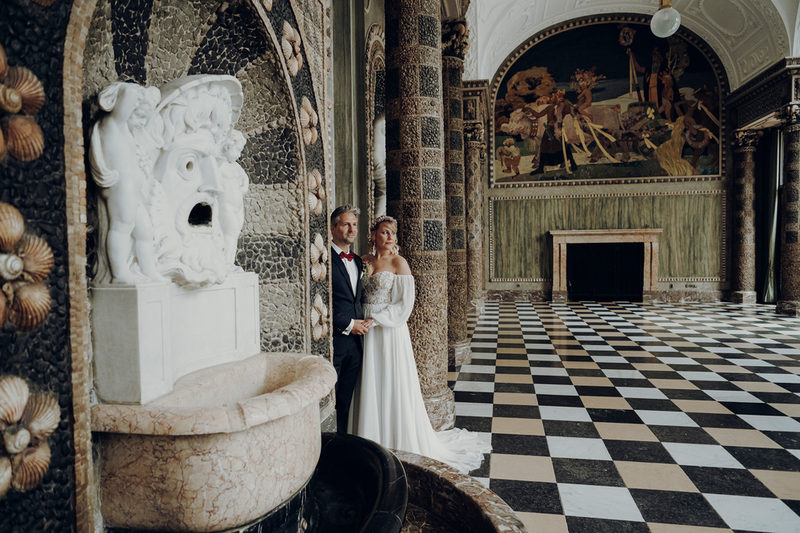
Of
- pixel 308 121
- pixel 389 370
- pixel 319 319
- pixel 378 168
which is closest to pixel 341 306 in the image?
pixel 389 370

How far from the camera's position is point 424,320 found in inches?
165

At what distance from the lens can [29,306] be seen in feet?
3.41

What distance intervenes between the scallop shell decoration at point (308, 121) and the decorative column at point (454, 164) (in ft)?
14.8

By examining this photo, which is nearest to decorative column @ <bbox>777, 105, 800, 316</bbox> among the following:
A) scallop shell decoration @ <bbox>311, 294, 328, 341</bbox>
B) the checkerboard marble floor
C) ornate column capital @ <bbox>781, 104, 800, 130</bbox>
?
→ ornate column capital @ <bbox>781, 104, 800, 130</bbox>

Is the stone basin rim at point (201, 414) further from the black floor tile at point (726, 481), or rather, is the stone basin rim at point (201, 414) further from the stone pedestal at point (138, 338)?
the black floor tile at point (726, 481)

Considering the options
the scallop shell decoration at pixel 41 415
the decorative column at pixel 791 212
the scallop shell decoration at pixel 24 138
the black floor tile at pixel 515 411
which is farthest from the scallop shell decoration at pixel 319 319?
the decorative column at pixel 791 212

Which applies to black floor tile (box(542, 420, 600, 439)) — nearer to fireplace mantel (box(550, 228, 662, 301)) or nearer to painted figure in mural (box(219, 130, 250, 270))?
painted figure in mural (box(219, 130, 250, 270))

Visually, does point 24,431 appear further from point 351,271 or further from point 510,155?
point 510,155

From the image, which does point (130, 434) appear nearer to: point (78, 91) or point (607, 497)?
point (78, 91)

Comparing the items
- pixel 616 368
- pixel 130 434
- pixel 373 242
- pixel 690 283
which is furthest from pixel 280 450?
pixel 690 283

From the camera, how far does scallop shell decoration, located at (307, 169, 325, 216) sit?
90.7 inches

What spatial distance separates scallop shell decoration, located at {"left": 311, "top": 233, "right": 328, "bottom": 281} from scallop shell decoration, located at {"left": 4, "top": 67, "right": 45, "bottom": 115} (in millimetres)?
1378

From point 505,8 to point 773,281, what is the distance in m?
9.66

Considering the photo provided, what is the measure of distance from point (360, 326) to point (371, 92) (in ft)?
10.9
